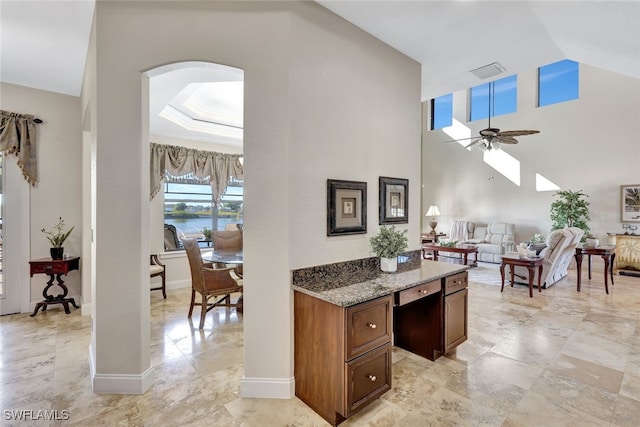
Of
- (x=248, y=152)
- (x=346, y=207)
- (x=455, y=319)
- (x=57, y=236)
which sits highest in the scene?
(x=248, y=152)

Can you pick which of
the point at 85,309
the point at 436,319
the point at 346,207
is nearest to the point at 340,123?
the point at 346,207

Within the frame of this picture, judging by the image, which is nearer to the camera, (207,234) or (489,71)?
(489,71)

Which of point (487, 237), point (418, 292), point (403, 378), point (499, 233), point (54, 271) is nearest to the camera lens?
point (418, 292)

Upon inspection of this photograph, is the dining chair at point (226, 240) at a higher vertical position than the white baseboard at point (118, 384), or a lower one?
higher

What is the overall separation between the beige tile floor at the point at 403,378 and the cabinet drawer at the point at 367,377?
16 cm

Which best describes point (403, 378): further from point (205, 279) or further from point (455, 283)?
point (205, 279)

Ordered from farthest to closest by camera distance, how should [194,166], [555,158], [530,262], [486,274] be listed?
[555,158] → [486,274] → [194,166] → [530,262]

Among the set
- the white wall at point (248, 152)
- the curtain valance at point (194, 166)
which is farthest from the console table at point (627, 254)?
the curtain valance at point (194, 166)

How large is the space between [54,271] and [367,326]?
12.9ft

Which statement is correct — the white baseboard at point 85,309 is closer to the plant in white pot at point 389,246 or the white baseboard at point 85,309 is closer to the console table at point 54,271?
the console table at point 54,271

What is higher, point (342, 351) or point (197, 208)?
point (197, 208)

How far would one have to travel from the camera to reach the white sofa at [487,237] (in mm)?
7535

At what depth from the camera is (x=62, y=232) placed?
402 centimetres

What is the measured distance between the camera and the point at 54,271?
3.68 meters
